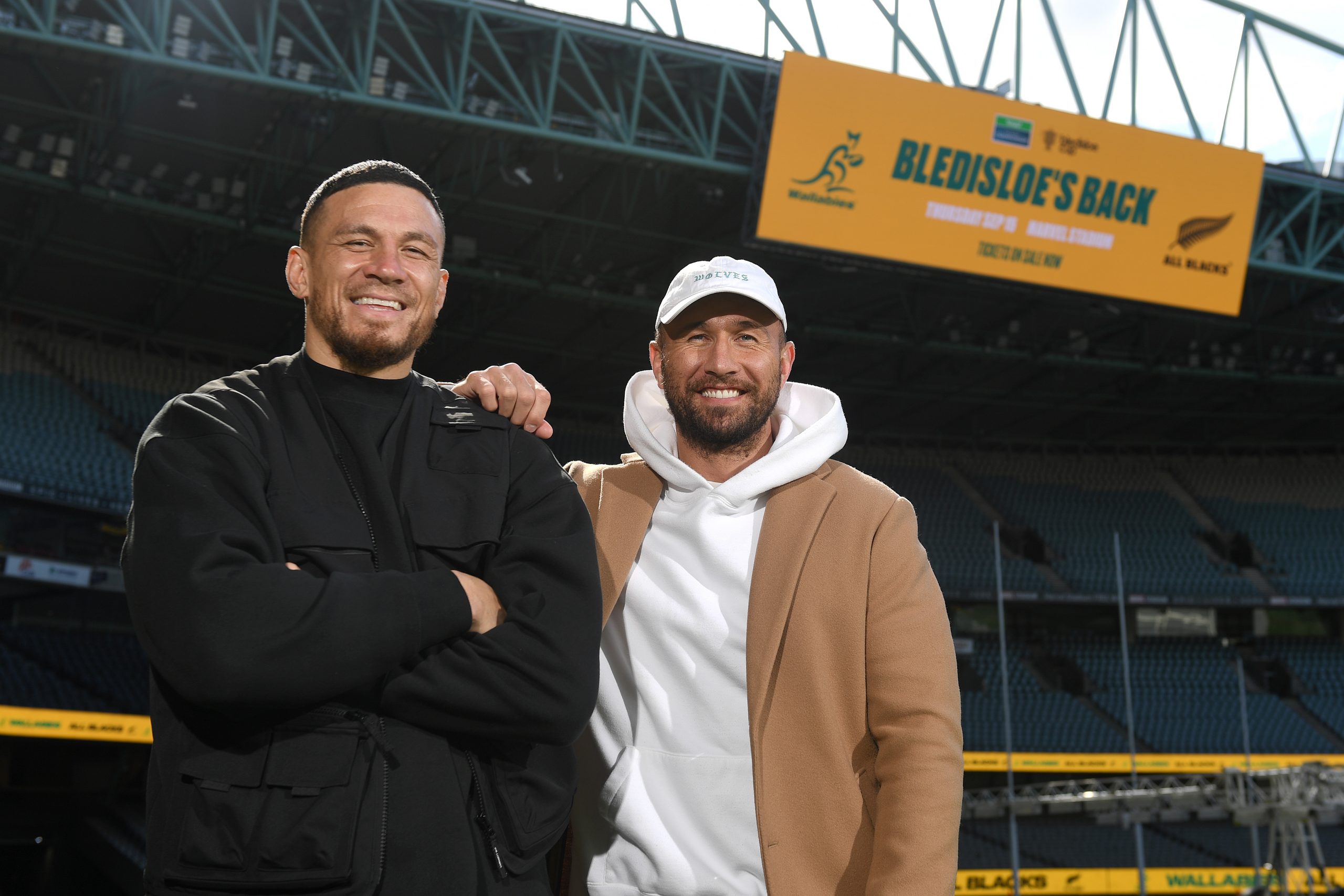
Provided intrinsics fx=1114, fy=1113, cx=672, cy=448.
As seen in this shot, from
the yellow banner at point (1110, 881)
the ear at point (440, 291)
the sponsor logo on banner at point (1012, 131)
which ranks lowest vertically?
the yellow banner at point (1110, 881)

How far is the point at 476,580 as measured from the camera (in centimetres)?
199

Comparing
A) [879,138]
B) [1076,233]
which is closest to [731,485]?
[879,138]

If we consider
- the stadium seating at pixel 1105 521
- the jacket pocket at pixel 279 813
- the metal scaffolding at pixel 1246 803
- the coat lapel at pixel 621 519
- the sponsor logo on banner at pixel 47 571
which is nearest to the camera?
the jacket pocket at pixel 279 813

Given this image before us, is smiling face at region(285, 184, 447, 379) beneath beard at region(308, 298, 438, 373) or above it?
above

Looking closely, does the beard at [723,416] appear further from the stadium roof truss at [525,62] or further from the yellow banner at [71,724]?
the yellow banner at [71,724]

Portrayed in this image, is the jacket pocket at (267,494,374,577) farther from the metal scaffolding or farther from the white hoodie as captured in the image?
the metal scaffolding

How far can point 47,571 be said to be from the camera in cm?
1762

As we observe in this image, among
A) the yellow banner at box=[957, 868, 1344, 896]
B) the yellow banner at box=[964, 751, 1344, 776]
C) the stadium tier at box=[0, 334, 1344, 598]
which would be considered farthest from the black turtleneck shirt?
the yellow banner at box=[964, 751, 1344, 776]

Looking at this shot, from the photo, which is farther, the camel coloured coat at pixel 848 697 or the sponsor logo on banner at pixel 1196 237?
the sponsor logo on banner at pixel 1196 237

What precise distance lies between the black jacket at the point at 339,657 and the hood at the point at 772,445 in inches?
27.2

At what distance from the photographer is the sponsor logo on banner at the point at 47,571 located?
56.3ft

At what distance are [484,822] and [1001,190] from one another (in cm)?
1535

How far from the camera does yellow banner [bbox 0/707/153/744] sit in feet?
49.1

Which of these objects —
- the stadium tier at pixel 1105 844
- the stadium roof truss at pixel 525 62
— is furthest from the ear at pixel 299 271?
the stadium tier at pixel 1105 844
